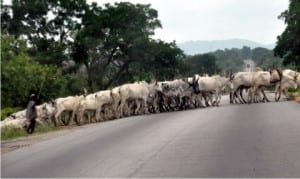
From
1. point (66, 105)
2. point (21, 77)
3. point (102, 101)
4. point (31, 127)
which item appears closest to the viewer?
point (31, 127)

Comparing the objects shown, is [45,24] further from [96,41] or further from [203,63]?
[203,63]

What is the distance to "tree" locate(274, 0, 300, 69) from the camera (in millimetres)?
57991

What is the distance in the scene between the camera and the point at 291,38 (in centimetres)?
5847

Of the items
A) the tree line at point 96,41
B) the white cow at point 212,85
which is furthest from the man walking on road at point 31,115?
the tree line at point 96,41

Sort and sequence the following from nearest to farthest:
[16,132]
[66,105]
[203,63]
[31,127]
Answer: [31,127]
[16,132]
[66,105]
[203,63]

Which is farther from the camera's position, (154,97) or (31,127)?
(154,97)

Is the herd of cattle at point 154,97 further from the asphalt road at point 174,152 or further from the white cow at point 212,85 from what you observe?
the asphalt road at point 174,152

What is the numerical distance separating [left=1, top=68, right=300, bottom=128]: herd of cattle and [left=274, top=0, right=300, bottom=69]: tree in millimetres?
21550

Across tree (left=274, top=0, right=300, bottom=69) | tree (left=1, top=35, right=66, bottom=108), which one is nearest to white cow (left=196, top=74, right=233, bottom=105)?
tree (left=1, top=35, right=66, bottom=108)

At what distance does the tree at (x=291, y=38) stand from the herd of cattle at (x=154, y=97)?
848 inches

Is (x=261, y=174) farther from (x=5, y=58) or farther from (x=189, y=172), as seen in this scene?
(x=5, y=58)

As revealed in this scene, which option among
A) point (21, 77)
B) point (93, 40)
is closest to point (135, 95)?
point (21, 77)

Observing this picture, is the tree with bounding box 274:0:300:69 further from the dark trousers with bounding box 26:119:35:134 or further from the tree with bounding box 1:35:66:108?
the dark trousers with bounding box 26:119:35:134

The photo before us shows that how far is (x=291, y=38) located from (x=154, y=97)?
90.9 ft
